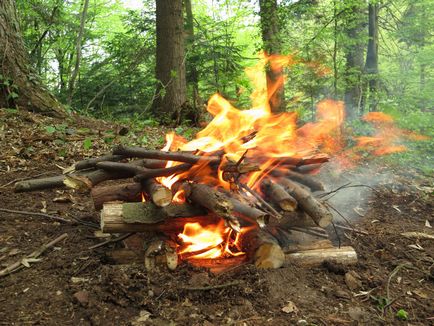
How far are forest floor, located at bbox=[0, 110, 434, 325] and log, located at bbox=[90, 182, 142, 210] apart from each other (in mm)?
416

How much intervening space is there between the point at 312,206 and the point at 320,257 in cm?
48

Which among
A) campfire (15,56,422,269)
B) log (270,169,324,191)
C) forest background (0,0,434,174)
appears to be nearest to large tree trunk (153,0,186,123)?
forest background (0,0,434,174)

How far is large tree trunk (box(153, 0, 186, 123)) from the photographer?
29.1ft

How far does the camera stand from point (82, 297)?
98.7 inches

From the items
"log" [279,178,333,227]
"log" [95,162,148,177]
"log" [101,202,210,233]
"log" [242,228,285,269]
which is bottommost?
"log" [242,228,285,269]

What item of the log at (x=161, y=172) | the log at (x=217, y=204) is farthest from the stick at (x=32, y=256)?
the log at (x=217, y=204)

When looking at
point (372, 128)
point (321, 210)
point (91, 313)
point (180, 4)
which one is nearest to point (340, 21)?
point (372, 128)

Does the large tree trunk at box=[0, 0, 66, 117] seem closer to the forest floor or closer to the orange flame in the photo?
the forest floor

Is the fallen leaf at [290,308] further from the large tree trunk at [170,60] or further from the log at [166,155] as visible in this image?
the large tree trunk at [170,60]

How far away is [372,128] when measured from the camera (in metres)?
9.97

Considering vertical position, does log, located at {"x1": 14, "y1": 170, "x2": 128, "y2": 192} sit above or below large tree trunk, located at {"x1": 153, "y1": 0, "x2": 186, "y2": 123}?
below

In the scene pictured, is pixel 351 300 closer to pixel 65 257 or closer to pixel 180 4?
pixel 65 257

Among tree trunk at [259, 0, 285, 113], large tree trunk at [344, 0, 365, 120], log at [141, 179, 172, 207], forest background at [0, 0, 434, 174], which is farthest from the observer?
tree trunk at [259, 0, 285, 113]

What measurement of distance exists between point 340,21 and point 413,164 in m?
4.91
